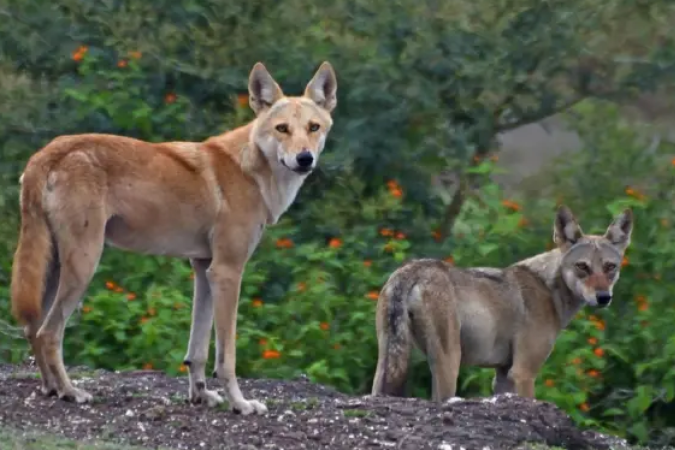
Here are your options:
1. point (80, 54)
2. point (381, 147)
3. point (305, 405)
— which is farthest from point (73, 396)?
point (80, 54)

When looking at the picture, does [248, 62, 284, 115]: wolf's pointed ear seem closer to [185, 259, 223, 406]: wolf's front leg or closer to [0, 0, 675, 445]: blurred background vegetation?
[185, 259, 223, 406]: wolf's front leg

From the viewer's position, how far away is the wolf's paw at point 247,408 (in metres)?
7.82

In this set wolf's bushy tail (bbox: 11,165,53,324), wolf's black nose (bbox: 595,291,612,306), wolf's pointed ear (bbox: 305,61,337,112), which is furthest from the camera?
wolf's black nose (bbox: 595,291,612,306)

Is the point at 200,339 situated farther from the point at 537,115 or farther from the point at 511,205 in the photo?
the point at 537,115

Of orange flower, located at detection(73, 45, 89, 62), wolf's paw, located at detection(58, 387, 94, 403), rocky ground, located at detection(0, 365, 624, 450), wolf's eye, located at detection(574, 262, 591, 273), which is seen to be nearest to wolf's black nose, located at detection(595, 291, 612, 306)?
wolf's eye, located at detection(574, 262, 591, 273)

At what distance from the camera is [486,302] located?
31.0 feet

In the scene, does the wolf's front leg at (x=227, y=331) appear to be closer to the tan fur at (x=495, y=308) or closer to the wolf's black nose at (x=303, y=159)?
the wolf's black nose at (x=303, y=159)

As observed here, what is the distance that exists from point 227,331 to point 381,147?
437cm

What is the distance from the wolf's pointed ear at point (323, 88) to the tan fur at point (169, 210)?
13 centimetres

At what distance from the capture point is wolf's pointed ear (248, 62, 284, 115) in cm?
844

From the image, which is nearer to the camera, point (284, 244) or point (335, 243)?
point (335, 243)

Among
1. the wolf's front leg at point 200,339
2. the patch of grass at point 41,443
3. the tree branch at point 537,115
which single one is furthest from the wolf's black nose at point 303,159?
the tree branch at point 537,115

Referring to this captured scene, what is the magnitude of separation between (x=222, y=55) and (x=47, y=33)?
5.06ft

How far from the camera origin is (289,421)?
7754mm
